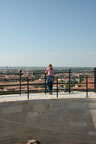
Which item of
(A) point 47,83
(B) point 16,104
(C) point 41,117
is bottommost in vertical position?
(C) point 41,117

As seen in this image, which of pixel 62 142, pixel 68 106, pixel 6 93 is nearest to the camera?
pixel 62 142

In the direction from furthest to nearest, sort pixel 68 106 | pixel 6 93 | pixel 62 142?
pixel 6 93
pixel 68 106
pixel 62 142

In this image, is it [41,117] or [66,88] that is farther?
[66,88]

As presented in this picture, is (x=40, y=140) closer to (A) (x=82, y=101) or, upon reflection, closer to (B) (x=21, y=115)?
(B) (x=21, y=115)

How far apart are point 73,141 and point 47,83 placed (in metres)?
3.58

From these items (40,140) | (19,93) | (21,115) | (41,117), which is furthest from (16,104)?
(19,93)

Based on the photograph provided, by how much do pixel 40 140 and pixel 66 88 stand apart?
373 cm

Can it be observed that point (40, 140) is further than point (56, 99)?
No

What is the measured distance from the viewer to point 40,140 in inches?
308

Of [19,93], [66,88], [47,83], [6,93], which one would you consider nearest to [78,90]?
[66,88]

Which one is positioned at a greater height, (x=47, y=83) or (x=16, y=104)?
(x=47, y=83)

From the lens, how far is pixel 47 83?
10617 mm

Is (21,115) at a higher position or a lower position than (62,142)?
higher

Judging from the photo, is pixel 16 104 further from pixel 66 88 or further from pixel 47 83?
pixel 66 88
